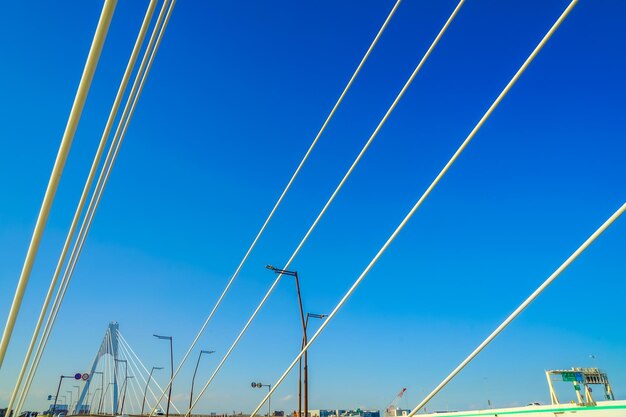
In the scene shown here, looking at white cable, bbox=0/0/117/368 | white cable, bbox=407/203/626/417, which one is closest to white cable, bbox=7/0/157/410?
white cable, bbox=0/0/117/368

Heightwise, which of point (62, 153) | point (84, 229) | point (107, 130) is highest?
point (84, 229)

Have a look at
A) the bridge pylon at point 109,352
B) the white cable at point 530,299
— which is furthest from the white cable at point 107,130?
the bridge pylon at point 109,352

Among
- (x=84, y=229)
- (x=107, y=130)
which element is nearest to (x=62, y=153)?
(x=107, y=130)

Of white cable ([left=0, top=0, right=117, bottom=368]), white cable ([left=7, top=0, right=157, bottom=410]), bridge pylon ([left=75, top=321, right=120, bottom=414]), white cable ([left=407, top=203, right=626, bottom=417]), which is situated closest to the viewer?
white cable ([left=0, top=0, right=117, bottom=368])

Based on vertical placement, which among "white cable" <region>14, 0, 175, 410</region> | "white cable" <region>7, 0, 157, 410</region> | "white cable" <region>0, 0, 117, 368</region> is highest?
"white cable" <region>14, 0, 175, 410</region>

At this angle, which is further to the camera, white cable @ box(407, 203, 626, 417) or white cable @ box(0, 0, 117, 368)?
white cable @ box(407, 203, 626, 417)

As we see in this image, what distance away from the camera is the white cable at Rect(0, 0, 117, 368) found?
71.2 inches

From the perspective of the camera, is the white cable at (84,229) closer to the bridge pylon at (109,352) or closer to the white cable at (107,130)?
the white cable at (107,130)

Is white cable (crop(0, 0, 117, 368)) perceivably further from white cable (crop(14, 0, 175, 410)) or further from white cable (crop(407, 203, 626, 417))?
white cable (crop(407, 203, 626, 417))

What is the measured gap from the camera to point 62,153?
2062 mm

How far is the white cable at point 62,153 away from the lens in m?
1.81

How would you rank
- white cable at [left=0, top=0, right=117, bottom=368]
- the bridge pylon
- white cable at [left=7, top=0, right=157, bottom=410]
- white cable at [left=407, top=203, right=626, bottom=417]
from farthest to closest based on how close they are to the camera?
the bridge pylon
white cable at [left=407, top=203, right=626, bottom=417]
white cable at [left=7, top=0, right=157, bottom=410]
white cable at [left=0, top=0, right=117, bottom=368]

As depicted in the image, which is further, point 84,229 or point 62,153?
point 84,229

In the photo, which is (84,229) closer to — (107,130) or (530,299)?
(107,130)
